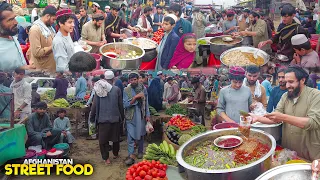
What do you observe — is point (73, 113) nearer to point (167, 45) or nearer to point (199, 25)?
point (167, 45)

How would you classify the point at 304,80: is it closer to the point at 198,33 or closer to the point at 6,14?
the point at 6,14

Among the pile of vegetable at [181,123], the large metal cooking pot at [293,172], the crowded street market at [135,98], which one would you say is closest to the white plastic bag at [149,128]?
the crowded street market at [135,98]

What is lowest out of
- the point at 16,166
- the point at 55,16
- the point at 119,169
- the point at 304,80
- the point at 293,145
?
the point at 119,169

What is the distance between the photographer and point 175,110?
4.15 meters

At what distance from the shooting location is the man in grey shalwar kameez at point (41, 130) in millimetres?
3746

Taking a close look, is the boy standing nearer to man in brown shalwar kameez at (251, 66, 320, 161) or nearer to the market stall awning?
the market stall awning

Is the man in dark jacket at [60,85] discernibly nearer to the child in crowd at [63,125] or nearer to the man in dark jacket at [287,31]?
the child in crowd at [63,125]

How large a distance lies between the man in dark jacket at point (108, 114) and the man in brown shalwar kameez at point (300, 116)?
5.65ft

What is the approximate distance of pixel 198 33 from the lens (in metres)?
7.91

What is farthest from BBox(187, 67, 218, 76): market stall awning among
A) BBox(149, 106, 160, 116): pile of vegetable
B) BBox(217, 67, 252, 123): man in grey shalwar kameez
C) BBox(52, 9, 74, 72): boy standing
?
BBox(52, 9, 74, 72): boy standing

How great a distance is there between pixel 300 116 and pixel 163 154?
130 centimetres

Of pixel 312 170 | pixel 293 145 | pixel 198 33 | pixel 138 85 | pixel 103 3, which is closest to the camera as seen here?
pixel 312 170

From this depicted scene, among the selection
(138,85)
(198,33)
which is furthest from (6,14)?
(198,33)

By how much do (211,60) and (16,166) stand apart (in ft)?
8.58
